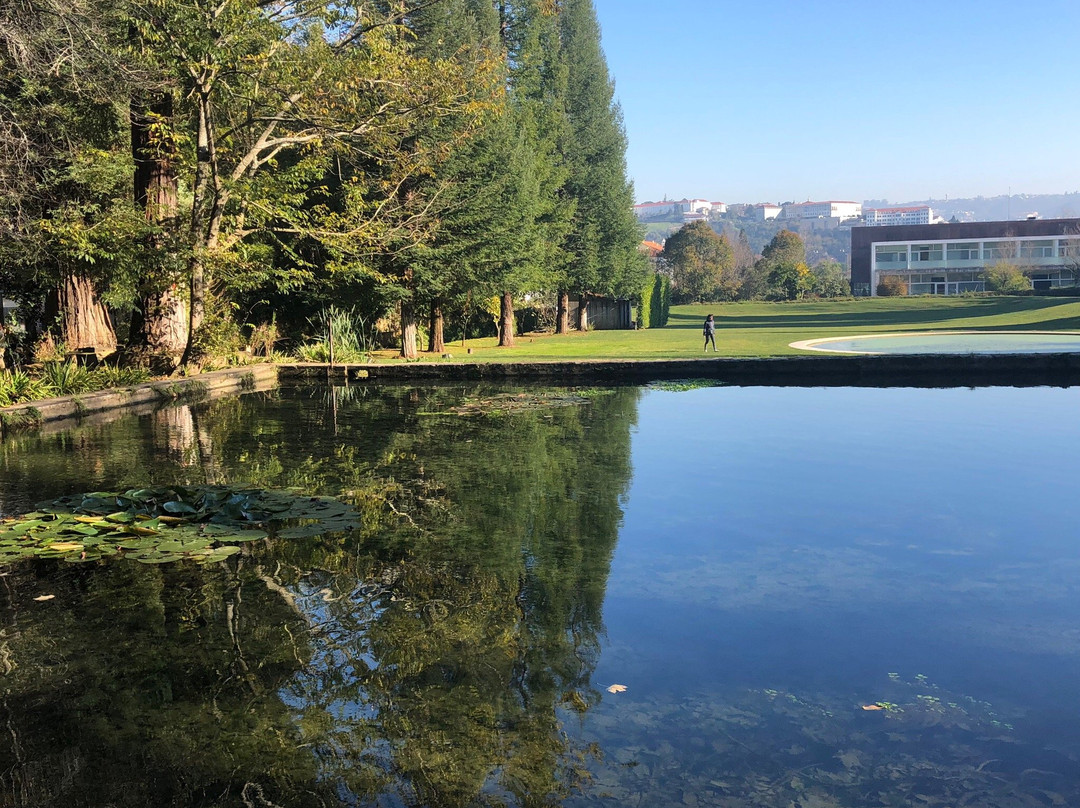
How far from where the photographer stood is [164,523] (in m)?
6.27

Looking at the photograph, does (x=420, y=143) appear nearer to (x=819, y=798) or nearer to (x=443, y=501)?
(x=443, y=501)

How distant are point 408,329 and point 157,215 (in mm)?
7555

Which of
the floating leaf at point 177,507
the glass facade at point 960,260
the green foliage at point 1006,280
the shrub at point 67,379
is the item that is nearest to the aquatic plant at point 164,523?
the floating leaf at point 177,507

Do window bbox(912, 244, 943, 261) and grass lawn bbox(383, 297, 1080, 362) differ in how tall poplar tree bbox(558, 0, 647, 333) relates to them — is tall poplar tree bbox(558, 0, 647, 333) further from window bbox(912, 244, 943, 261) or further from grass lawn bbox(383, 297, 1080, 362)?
window bbox(912, 244, 943, 261)

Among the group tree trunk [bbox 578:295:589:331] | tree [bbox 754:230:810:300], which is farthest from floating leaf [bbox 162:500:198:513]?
tree [bbox 754:230:810:300]

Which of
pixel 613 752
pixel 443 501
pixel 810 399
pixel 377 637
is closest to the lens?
pixel 613 752

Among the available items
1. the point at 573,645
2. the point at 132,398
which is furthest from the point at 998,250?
the point at 573,645

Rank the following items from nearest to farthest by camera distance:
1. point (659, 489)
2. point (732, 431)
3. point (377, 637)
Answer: point (377, 637) < point (659, 489) < point (732, 431)

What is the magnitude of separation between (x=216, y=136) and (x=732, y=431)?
32.4ft

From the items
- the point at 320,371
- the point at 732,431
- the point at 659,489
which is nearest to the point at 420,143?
the point at 320,371

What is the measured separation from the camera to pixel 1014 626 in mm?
4465

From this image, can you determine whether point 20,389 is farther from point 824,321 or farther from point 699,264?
point 699,264

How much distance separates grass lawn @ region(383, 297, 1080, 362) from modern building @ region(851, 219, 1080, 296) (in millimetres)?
17399

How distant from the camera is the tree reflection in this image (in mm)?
3086
